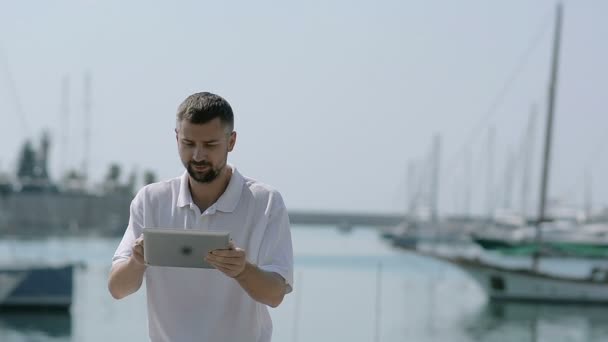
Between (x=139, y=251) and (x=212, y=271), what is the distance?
150mm

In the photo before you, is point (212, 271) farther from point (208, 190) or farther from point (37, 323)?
point (37, 323)

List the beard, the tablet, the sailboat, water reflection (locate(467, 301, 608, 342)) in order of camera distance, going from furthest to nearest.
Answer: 1. the sailboat
2. water reflection (locate(467, 301, 608, 342))
3. the beard
4. the tablet

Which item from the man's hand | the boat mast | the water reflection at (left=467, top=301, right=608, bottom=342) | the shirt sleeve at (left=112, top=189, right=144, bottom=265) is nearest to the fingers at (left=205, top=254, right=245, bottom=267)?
the man's hand

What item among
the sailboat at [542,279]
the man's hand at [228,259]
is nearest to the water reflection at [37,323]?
the sailboat at [542,279]

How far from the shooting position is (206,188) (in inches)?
73.5

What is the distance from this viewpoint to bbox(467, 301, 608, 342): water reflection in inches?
595

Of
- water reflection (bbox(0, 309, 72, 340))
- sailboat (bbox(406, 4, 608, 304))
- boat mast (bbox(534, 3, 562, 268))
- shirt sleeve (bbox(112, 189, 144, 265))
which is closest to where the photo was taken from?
shirt sleeve (bbox(112, 189, 144, 265))

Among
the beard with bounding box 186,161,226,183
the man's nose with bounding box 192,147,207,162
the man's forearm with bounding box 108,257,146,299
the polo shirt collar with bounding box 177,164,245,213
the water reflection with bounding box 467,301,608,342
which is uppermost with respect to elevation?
the man's nose with bounding box 192,147,207,162

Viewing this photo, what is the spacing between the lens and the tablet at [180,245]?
167 cm

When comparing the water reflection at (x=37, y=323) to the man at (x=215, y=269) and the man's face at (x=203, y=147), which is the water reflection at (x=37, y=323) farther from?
the man's face at (x=203, y=147)

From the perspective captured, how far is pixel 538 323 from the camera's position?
1698 cm

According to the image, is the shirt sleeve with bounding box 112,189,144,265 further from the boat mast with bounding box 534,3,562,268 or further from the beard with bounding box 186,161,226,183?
the boat mast with bounding box 534,3,562,268

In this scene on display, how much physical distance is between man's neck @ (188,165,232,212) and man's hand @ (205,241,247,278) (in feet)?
0.66

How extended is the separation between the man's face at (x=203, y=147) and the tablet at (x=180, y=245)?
14 cm
